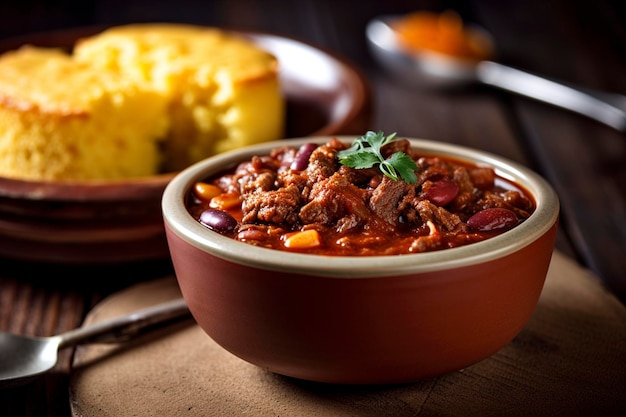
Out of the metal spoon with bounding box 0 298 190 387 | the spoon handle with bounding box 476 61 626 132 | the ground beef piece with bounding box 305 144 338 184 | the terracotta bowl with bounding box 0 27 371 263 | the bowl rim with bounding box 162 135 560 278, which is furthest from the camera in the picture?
the spoon handle with bounding box 476 61 626 132

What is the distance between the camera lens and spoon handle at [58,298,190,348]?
2411 mm

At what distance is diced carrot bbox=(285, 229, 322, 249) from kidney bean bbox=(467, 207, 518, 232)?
390mm

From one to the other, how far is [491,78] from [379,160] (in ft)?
9.52

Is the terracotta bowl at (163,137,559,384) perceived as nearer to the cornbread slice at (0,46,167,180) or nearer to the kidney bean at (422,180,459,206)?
the kidney bean at (422,180,459,206)

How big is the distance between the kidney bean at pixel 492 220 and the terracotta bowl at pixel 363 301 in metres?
0.06

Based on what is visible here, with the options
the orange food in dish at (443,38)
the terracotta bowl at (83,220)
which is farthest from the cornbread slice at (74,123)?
the orange food in dish at (443,38)

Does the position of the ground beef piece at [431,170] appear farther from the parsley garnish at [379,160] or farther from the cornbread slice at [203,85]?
the cornbread slice at [203,85]

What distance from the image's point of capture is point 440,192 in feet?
6.91

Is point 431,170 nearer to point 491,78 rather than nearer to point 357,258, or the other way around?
point 357,258

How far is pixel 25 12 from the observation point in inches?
226

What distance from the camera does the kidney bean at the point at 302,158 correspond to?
2254mm

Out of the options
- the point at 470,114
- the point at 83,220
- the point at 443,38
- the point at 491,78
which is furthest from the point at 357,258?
the point at 443,38

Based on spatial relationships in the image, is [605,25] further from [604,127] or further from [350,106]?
[350,106]

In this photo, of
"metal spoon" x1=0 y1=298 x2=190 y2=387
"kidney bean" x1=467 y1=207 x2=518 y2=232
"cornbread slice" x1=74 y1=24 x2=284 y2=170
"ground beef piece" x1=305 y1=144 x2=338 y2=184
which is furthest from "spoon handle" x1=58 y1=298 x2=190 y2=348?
"cornbread slice" x1=74 y1=24 x2=284 y2=170
